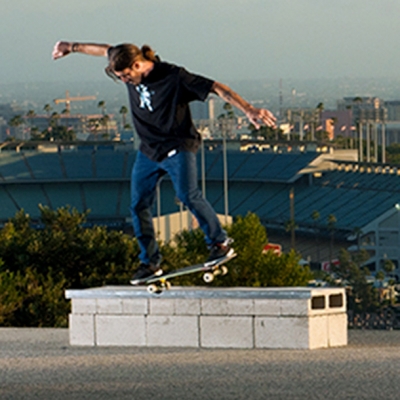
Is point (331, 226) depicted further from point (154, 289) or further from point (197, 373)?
point (197, 373)

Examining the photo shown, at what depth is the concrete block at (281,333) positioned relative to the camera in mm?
11336

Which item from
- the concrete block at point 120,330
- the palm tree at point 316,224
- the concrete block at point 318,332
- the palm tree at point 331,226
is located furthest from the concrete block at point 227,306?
the palm tree at point 316,224

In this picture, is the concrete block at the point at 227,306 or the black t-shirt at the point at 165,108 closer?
the black t-shirt at the point at 165,108

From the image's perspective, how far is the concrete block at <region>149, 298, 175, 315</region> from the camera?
38.9 feet

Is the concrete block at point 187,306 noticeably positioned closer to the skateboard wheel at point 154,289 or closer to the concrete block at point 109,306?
the skateboard wheel at point 154,289

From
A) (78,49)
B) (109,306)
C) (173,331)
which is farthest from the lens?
(109,306)

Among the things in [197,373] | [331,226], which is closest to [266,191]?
[331,226]

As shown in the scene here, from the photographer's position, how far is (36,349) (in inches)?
470

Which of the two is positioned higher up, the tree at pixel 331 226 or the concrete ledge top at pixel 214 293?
the concrete ledge top at pixel 214 293

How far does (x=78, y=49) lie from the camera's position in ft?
35.6

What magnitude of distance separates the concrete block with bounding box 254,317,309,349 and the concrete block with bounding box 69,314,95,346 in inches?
74.1

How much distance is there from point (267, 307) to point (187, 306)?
85 centimetres

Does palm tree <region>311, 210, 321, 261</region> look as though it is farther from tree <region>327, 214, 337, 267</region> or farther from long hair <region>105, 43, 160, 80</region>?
long hair <region>105, 43, 160, 80</region>

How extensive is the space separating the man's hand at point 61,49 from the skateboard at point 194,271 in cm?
229
